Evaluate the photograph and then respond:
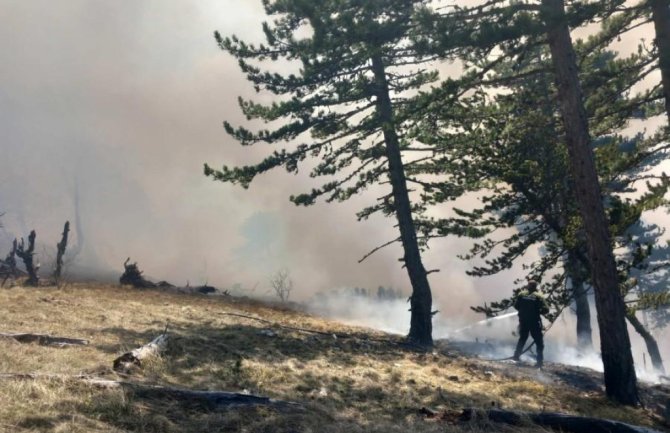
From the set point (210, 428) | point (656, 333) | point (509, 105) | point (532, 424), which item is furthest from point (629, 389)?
point (656, 333)

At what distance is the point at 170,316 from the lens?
42.8ft

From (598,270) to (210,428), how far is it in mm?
7513

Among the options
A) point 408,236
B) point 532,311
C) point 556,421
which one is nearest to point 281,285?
point 408,236

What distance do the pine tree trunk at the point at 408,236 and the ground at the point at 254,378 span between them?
3.75 feet

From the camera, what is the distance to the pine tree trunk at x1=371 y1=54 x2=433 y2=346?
1500 cm

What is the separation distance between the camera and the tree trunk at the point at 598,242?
372 inches

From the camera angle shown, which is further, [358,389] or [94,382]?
[358,389]

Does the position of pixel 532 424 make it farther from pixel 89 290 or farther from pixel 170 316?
pixel 89 290

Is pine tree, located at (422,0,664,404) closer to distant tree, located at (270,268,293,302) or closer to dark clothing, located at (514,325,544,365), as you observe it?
dark clothing, located at (514,325,544,365)

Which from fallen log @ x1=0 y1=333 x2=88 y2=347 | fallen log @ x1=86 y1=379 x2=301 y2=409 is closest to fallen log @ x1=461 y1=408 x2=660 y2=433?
fallen log @ x1=86 y1=379 x2=301 y2=409

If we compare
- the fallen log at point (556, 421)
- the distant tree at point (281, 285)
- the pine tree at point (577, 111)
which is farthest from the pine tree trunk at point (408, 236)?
the distant tree at point (281, 285)

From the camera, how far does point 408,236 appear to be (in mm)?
15164

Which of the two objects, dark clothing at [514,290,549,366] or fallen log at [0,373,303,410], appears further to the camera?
dark clothing at [514,290,549,366]

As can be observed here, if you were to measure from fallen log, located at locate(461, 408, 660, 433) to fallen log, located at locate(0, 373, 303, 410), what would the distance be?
227 cm
